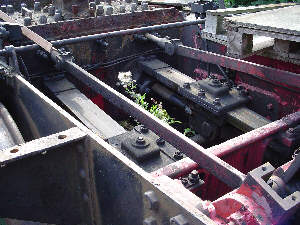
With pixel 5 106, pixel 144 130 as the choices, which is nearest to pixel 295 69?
pixel 144 130

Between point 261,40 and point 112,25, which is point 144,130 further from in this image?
point 112,25

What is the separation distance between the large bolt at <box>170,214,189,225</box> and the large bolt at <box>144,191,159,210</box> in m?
0.13

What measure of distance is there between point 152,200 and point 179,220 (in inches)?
6.7

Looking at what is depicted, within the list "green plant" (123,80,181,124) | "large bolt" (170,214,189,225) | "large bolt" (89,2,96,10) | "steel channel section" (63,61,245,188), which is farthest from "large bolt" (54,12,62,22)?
"large bolt" (170,214,189,225)

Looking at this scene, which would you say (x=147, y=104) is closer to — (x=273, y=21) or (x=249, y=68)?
(x=249, y=68)

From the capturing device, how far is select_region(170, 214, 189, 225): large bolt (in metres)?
1.19

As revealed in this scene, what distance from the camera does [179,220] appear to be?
47.2 inches

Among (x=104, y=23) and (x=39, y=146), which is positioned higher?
(x=104, y=23)

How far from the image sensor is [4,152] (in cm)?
153

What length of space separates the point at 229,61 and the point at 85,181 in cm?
198

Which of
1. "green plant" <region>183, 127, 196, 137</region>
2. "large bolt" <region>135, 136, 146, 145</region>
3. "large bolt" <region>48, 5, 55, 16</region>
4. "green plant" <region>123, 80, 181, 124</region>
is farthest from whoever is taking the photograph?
"large bolt" <region>48, 5, 55, 16</region>

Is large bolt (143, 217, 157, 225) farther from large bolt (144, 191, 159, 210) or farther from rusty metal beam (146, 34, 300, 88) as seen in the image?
rusty metal beam (146, 34, 300, 88)

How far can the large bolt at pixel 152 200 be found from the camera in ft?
4.38

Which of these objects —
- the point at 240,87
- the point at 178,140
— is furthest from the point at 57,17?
the point at 178,140
